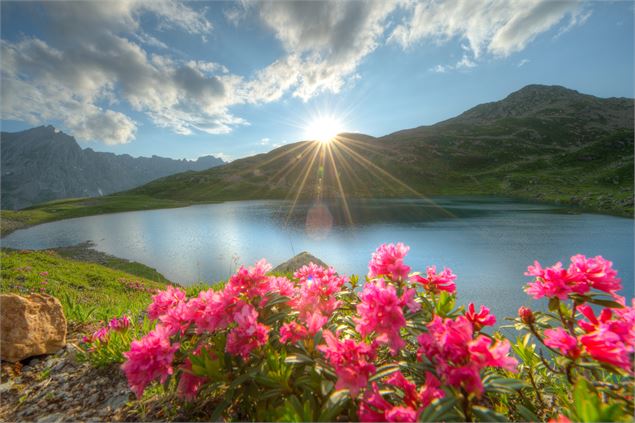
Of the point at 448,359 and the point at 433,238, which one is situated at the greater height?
the point at 448,359

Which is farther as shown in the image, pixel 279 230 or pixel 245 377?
pixel 279 230

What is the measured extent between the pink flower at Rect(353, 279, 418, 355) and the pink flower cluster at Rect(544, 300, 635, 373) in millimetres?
1173

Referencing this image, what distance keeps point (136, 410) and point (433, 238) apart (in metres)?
30.3

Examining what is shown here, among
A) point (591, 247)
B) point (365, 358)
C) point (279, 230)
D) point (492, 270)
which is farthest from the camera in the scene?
point (279, 230)

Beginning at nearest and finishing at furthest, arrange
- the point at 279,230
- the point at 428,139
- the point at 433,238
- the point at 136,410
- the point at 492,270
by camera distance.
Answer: the point at 136,410, the point at 492,270, the point at 433,238, the point at 279,230, the point at 428,139

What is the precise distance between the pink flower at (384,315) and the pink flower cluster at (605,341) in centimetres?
117

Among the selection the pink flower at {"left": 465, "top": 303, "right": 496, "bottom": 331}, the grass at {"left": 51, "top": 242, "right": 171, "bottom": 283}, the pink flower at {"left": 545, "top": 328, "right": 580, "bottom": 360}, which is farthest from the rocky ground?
the grass at {"left": 51, "top": 242, "right": 171, "bottom": 283}

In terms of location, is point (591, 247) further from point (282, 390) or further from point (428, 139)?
point (428, 139)

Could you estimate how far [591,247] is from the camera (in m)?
23.9

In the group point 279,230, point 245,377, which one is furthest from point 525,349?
point 279,230

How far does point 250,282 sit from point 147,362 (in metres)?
1.04

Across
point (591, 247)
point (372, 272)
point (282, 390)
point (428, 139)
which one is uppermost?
point (428, 139)

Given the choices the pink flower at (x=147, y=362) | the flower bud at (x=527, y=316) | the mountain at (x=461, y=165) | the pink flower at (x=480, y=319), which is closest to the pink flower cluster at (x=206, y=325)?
the pink flower at (x=147, y=362)

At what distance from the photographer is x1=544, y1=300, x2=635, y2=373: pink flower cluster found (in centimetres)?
195
